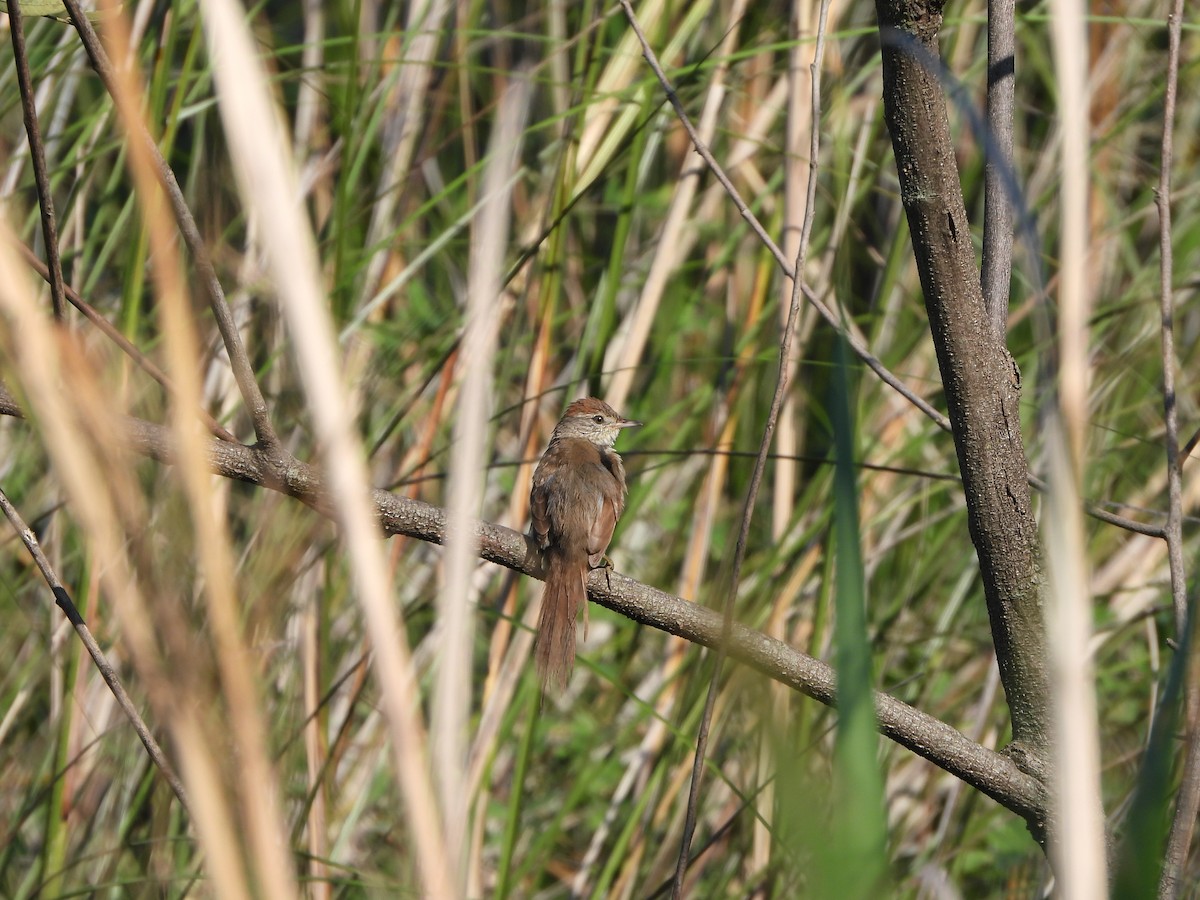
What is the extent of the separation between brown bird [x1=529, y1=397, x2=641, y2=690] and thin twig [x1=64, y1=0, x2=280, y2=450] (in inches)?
36.0

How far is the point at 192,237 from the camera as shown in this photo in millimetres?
1008

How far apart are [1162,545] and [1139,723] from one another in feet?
1.94

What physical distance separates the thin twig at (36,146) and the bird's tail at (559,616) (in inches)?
58.0

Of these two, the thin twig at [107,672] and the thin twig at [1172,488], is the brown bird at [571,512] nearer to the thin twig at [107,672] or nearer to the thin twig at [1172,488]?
the thin twig at [107,672]

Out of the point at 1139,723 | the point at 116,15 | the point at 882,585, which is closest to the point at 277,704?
the point at 882,585

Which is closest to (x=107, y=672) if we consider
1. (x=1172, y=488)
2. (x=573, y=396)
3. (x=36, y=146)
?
(x=36, y=146)

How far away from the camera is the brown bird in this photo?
2.84 meters

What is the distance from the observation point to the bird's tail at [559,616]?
279cm

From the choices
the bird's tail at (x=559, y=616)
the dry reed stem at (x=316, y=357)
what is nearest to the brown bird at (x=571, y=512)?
the bird's tail at (x=559, y=616)

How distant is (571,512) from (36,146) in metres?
1.93

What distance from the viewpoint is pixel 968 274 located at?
5.19ft

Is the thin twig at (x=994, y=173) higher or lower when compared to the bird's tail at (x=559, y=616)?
higher

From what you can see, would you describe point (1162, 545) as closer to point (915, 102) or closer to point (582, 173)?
point (582, 173)

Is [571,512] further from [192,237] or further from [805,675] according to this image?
[192,237]
